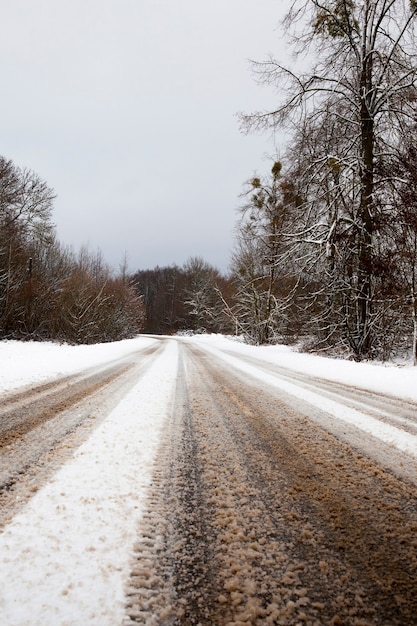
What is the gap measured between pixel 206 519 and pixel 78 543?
0.47m

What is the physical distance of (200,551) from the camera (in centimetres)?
111

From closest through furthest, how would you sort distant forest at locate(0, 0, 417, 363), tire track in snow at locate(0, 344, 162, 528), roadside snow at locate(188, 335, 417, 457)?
tire track in snow at locate(0, 344, 162, 528)
roadside snow at locate(188, 335, 417, 457)
distant forest at locate(0, 0, 417, 363)

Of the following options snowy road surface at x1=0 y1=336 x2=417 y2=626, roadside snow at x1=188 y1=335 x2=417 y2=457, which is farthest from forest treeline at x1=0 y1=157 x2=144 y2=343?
snowy road surface at x1=0 y1=336 x2=417 y2=626

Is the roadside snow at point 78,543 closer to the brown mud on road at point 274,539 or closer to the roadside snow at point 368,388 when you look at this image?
the brown mud on road at point 274,539

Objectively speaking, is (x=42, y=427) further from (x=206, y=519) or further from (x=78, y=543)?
(x=206, y=519)

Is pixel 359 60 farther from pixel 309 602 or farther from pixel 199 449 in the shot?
pixel 309 602

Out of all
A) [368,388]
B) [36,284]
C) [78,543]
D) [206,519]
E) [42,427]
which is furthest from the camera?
[36,284]

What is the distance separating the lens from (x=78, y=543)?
114cm

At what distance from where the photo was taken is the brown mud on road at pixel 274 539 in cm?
88

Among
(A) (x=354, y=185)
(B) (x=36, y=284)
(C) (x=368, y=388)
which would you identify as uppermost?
(A) (x=354, y=185)

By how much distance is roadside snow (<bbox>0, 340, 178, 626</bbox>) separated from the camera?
0.87 meters

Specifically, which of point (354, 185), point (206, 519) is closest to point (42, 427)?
point (206, 519)

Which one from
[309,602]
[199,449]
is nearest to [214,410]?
[199,449]

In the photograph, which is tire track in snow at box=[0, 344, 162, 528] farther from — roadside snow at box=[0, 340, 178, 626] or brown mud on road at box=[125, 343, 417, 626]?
brown mud on road at box=[125, 343, 417, 626]
